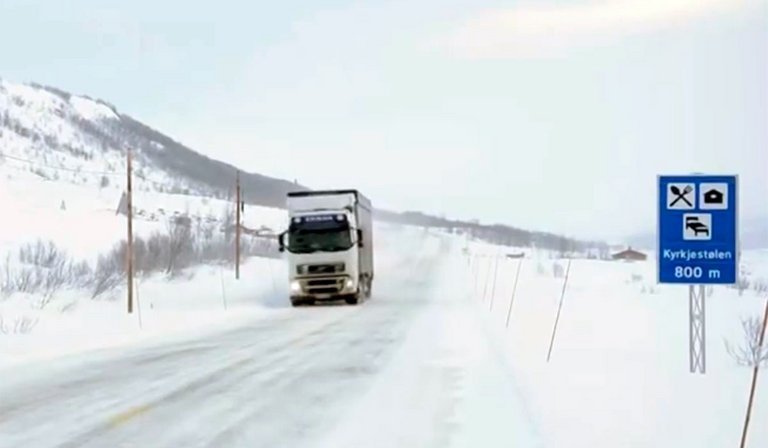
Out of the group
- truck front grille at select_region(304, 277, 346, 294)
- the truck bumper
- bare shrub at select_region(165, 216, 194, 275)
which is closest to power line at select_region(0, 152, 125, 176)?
bare shrub at select_region(165, 216, 194, 275)

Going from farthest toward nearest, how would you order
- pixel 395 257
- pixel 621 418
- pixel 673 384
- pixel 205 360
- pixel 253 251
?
pixel 395 257 < pixel 253 251 < pixel 205 360 < pixel 673 384 < pixel 621 418

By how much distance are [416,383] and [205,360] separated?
475cm

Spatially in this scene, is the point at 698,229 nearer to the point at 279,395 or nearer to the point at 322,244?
the point at 279,395

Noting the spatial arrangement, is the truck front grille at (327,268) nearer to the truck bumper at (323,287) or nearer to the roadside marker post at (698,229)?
the truck bumper at (323,287)

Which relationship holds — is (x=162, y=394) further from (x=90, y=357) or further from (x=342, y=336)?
(x=342, y=336)

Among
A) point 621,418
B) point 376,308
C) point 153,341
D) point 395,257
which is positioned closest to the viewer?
point 621,418

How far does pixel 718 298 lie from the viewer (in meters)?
32.7

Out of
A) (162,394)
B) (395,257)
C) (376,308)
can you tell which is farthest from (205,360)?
(395,257)

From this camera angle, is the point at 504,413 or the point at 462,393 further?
the point at 462,393

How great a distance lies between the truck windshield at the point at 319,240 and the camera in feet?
104

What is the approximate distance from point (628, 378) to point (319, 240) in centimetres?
1971

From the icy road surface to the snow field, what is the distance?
0.53 m

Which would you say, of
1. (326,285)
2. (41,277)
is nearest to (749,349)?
(326,285)

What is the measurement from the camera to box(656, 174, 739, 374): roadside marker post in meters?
11.7
